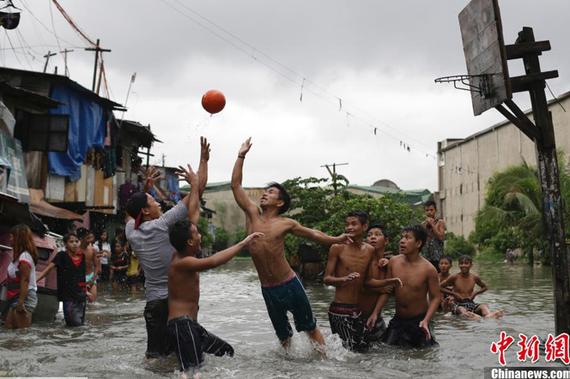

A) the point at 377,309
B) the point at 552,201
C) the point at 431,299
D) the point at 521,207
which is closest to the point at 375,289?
the point at 377,309

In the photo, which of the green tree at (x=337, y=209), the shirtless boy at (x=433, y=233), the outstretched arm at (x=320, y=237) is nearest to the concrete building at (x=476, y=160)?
the green tree at (x=337, y=209)

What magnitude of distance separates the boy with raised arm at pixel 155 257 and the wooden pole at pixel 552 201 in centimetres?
396

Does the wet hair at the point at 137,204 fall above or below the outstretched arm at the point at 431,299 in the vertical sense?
above

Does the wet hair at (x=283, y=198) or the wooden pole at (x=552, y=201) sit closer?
the wet hair at (x=283, y=198)

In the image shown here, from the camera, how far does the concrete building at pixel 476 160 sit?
38.7 m

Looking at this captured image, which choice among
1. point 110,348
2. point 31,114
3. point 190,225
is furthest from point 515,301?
point 31,114

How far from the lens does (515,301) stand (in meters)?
14.2

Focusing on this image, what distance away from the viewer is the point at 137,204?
6.12 metres

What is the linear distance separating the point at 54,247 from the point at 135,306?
120 inches

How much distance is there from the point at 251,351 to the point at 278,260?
5.79 ft

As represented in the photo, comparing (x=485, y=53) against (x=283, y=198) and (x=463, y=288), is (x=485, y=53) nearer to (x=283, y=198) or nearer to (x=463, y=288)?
(x=283, y=198)


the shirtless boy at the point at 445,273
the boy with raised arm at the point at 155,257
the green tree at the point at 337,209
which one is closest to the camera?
the boy with raised arm at the point at 155,257

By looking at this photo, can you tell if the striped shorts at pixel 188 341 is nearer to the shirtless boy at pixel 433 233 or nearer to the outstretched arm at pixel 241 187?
the outstretched arm at pixel 241 187

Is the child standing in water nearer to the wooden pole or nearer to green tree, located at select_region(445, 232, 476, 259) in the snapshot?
the wooden pole
